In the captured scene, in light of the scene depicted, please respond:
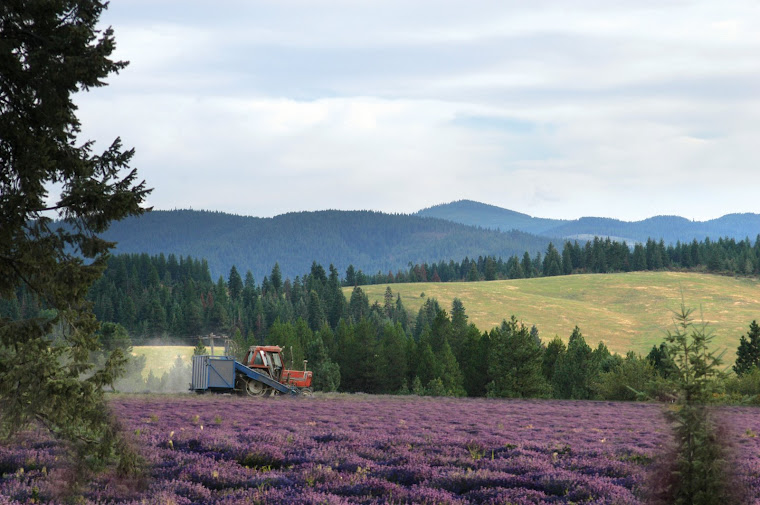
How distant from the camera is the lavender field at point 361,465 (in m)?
11.7

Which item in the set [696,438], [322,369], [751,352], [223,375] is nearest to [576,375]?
[751,352]

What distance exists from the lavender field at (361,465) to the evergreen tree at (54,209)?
184cm

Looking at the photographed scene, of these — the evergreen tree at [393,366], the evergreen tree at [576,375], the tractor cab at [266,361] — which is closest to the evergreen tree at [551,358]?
the evergreen tree at [576,375]

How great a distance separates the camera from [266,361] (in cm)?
4469

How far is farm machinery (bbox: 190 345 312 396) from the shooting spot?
41875 mm

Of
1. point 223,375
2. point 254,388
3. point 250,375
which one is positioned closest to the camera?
point 223,375

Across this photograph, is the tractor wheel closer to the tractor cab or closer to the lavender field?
the tractor cab

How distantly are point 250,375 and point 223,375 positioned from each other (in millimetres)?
1553

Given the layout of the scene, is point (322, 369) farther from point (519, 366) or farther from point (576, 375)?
point (519, 366)

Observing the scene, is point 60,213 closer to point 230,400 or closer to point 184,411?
point 184,411

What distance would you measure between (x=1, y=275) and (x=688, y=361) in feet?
30.8

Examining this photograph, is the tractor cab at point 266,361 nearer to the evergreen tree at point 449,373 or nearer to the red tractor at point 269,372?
the red tractor at point 269,372

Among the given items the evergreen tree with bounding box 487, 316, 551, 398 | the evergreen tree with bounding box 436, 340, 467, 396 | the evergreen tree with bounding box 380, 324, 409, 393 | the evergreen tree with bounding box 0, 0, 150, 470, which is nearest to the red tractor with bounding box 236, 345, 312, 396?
the evergreen tree with bounding box 487, 316, 551, 398

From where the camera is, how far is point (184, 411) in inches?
1136
